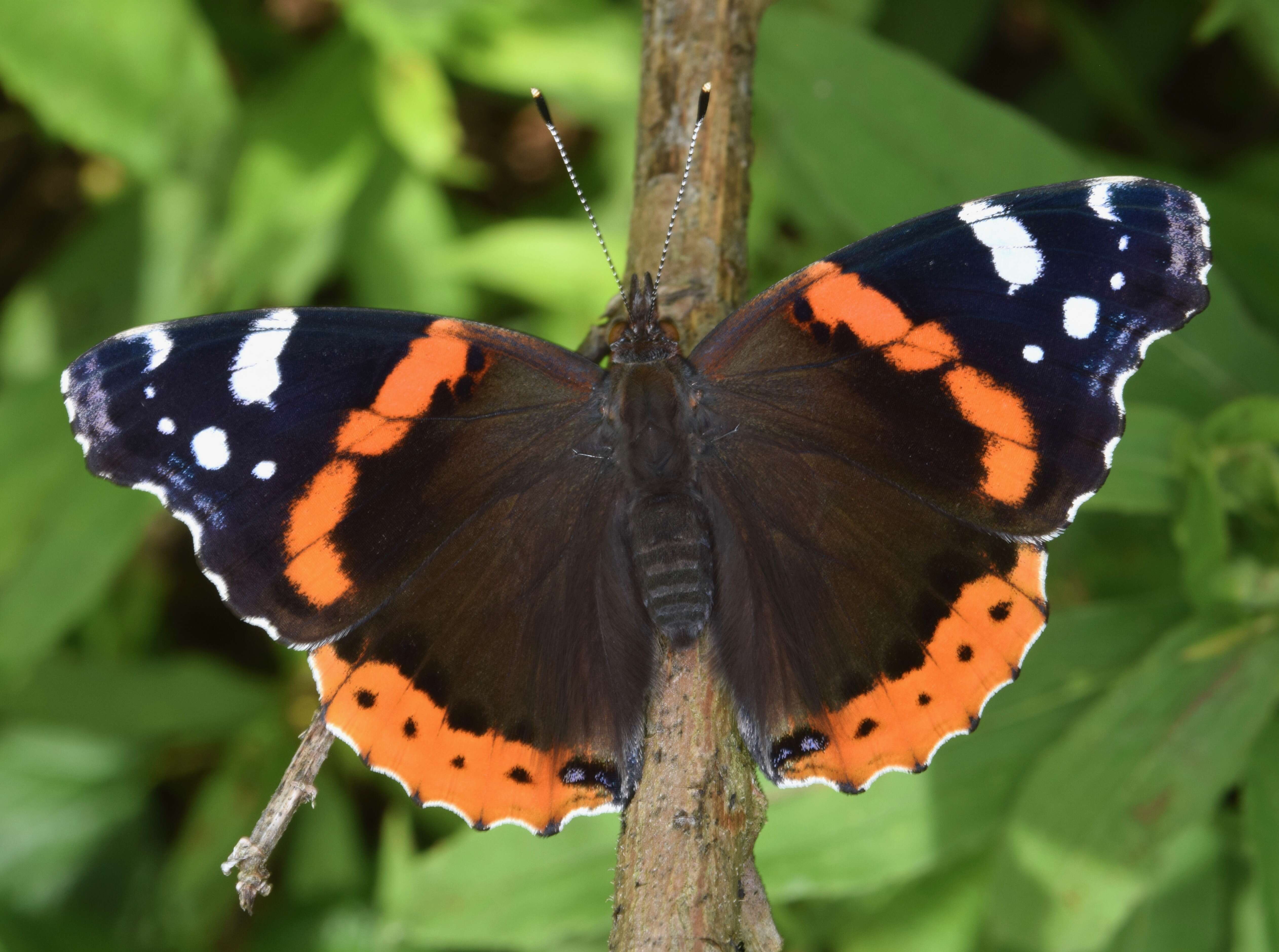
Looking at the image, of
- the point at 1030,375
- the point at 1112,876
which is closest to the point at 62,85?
the point at 1030,375

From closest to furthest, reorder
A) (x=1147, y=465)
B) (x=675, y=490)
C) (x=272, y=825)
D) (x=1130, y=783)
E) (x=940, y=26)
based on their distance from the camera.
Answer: (x=272, y=825)
(x=675, y=490)
(x=1130, y=783)
(x=1147, y=465)
(x=940, y=26)

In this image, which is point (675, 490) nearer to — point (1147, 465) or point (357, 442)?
point (357, 442)

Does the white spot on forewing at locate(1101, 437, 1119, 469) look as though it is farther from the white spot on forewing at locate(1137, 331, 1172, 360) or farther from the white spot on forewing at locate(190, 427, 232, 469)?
the white spot on forewing at locate(190, 427, 232, 469)

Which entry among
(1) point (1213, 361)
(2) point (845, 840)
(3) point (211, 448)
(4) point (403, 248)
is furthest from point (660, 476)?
(4) point (403, 248)

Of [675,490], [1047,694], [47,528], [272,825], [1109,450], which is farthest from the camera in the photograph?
[47,528]

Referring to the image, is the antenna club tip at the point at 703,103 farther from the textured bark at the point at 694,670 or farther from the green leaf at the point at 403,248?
the green leaf at the point at 403,248

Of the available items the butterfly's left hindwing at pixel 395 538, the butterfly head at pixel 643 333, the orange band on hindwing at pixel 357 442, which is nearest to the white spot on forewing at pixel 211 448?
the butterfly's left hindwing at pixel 395 538

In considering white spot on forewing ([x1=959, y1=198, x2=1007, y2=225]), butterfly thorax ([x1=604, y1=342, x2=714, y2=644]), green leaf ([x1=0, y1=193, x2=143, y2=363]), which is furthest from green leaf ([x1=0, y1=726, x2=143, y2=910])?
white spot on forewing ([x1=959, y1=198, x2=1007, y2=225])
